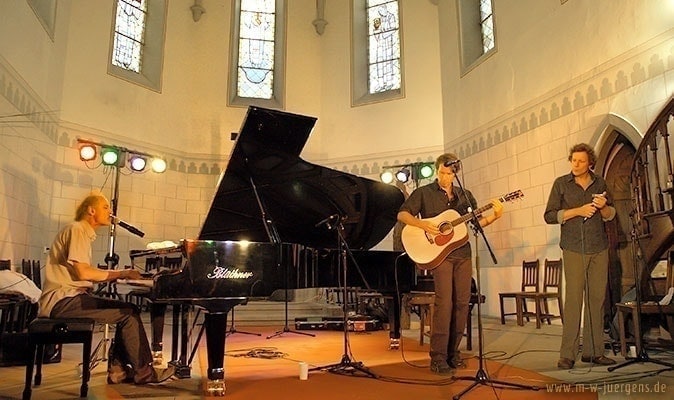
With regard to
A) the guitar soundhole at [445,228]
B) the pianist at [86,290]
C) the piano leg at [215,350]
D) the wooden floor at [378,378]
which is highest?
the guitar soundhole at [445,228]

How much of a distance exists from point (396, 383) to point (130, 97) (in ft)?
26.4

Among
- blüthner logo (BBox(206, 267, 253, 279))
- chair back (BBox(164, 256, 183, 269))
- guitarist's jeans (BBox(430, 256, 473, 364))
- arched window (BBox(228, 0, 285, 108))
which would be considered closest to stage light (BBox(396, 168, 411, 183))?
arched window (BBox(228, 0, 285, 108))

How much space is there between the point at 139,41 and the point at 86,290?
7.76 meters

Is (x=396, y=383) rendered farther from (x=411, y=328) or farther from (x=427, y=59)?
(x=427, y=59)

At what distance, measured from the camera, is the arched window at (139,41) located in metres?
9.52

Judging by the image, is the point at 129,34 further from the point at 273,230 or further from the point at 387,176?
the point at 273,230

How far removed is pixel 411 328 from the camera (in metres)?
7.16

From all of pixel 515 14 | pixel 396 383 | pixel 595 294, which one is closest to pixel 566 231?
pixel 595 294

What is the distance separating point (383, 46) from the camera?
10805 mm

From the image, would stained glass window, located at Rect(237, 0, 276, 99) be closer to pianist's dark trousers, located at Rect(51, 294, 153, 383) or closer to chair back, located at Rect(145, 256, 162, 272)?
chair back, located at Rect(145, 256, 162, 272)

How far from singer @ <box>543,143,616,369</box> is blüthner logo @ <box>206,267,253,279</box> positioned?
227 cm

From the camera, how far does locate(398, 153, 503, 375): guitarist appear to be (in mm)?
3590

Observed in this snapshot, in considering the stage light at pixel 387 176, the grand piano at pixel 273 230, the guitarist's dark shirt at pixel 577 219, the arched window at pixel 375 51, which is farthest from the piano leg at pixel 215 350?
the arched window at pixel 375 51

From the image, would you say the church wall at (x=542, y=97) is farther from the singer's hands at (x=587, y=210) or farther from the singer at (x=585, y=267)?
the singer's hands at (x=587, y=210)
